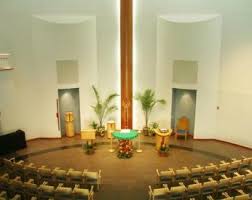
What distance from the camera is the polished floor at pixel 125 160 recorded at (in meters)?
10.3

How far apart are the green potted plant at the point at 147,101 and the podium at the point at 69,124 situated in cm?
353

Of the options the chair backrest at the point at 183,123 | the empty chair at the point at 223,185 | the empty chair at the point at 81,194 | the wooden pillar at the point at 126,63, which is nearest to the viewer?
the empty chair at the point at 81,194

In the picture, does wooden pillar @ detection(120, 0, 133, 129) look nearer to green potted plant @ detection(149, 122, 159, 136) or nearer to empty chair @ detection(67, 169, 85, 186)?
green potted plant @ detection(149, 122, 159, 136)

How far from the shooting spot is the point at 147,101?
48.7 ft

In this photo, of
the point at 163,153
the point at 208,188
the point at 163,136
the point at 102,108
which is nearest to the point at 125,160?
the point at 163,153

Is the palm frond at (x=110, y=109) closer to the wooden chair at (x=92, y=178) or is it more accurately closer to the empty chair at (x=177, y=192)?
the wooden chair at (x=92, y=178)

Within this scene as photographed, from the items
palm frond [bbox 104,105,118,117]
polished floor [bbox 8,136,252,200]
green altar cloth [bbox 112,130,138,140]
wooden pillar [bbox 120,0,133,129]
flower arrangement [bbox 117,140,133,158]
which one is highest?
wooden pillar [bbox 120,0,133,129]

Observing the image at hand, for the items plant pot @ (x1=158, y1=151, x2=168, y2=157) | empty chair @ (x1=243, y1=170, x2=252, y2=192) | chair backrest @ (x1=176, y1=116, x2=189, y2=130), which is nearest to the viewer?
empty chair @ (x1=243, y1=170, x2=252, y2=192)

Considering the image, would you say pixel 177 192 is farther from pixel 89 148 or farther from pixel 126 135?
pixel 89 148

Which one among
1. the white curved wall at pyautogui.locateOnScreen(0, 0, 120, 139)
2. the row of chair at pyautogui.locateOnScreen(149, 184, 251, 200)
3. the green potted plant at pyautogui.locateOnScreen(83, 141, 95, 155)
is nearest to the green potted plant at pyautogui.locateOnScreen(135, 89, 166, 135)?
the white curved wall at pyautogui.locateOnScreen(0, 0, 120, 139)

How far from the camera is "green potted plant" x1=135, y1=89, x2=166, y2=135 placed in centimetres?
1486

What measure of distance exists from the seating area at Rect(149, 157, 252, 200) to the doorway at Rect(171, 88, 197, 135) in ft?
16.0

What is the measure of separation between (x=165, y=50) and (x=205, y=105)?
340cm

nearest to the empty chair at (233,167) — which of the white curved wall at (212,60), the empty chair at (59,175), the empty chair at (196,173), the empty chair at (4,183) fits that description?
the empty chair at (196,173)
